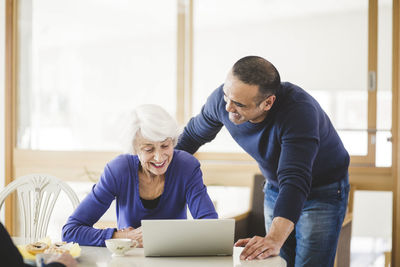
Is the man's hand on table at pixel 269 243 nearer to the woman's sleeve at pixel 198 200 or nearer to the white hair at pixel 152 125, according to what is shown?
the woman's sleeve at pixel 198 200

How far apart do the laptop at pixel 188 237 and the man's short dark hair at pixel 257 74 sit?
510 millimetres

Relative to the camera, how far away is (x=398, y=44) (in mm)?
3438

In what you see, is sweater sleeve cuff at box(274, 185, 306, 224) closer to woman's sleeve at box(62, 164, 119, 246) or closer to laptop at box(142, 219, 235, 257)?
laptop at box(142, 219, 235, 257)

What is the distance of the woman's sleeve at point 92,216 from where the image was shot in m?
1.97

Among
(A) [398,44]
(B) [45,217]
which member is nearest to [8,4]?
(B) [45,217]

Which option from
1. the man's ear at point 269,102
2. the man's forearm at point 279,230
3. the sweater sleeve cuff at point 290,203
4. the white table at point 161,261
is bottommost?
the white table at point 161,261

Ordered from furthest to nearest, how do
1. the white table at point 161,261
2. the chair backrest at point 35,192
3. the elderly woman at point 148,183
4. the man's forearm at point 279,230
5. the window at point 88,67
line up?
the window at point 88,67
the chair backrest at point 35,192
the elderly woman at point 148,183
the man's forearm at point 279,230
the white table at point 161,261

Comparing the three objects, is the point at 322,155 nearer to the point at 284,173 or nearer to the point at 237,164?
the point at 284,173

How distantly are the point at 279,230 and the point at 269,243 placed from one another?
0.06 meters

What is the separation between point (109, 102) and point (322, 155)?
217 centimetres

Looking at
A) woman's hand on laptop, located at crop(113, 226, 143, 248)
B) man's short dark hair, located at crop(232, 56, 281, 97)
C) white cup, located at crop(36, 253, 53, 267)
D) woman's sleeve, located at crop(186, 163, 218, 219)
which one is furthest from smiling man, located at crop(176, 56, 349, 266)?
white cup, located at crop(36, 253, 53, 267)

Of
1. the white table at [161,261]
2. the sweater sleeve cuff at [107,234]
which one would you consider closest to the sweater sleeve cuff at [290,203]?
the white table at [161,261]

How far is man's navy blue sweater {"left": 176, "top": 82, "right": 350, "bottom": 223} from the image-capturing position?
1.87m

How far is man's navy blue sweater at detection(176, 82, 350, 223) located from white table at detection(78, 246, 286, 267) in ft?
0.69
